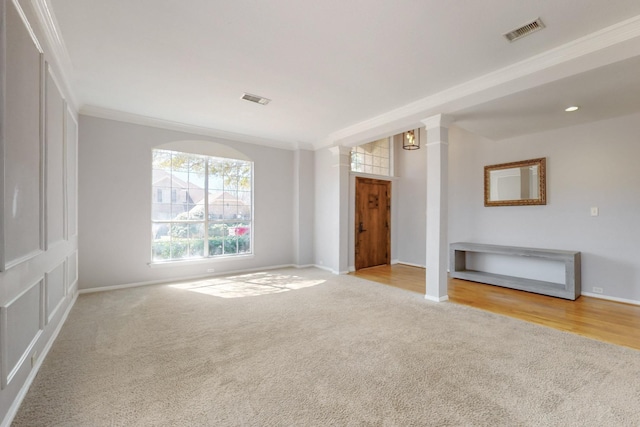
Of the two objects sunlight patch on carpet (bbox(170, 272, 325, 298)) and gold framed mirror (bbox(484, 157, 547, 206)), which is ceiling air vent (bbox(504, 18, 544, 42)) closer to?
gold framed mirror (bbox(484, 157, 547, 206))

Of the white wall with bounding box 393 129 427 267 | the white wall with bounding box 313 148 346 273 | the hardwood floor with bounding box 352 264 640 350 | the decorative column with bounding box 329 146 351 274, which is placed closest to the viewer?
the hardwood floor with bounding box 352 264 640 350

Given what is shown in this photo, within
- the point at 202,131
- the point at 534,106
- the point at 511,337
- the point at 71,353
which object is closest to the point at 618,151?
the point at 534,106

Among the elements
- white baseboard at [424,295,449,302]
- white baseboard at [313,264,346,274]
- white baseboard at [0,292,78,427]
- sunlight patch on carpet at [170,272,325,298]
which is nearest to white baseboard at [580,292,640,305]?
white baseboard at [424,295,449,302]

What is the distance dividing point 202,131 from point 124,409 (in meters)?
4.50

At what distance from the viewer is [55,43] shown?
2.59 metres

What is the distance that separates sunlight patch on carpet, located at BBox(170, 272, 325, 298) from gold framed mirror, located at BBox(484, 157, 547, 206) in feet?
11.4

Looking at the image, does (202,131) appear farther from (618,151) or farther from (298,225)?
(618,151)

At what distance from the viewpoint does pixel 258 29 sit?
245 centimetres

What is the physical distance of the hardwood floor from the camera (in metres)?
2.92

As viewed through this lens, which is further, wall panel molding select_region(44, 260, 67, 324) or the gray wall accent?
the gray wall accent

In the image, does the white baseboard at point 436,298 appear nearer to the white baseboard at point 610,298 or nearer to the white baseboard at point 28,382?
the white baseboard at point 610,298

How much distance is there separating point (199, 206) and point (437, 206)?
13.3 ft

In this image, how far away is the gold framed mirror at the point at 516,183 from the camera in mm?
4641

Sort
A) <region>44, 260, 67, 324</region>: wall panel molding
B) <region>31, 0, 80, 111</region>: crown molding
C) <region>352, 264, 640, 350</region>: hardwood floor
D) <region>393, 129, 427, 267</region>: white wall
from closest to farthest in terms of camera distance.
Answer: <region>31, 0, 80, 111</region>: crown molding → <region>44, 260, 67, 324</region>: wall panel molding → <region>352, 264, 640, 350</region>: hardwood floor → <region>393, 129, 427, 267</region>: white wall
